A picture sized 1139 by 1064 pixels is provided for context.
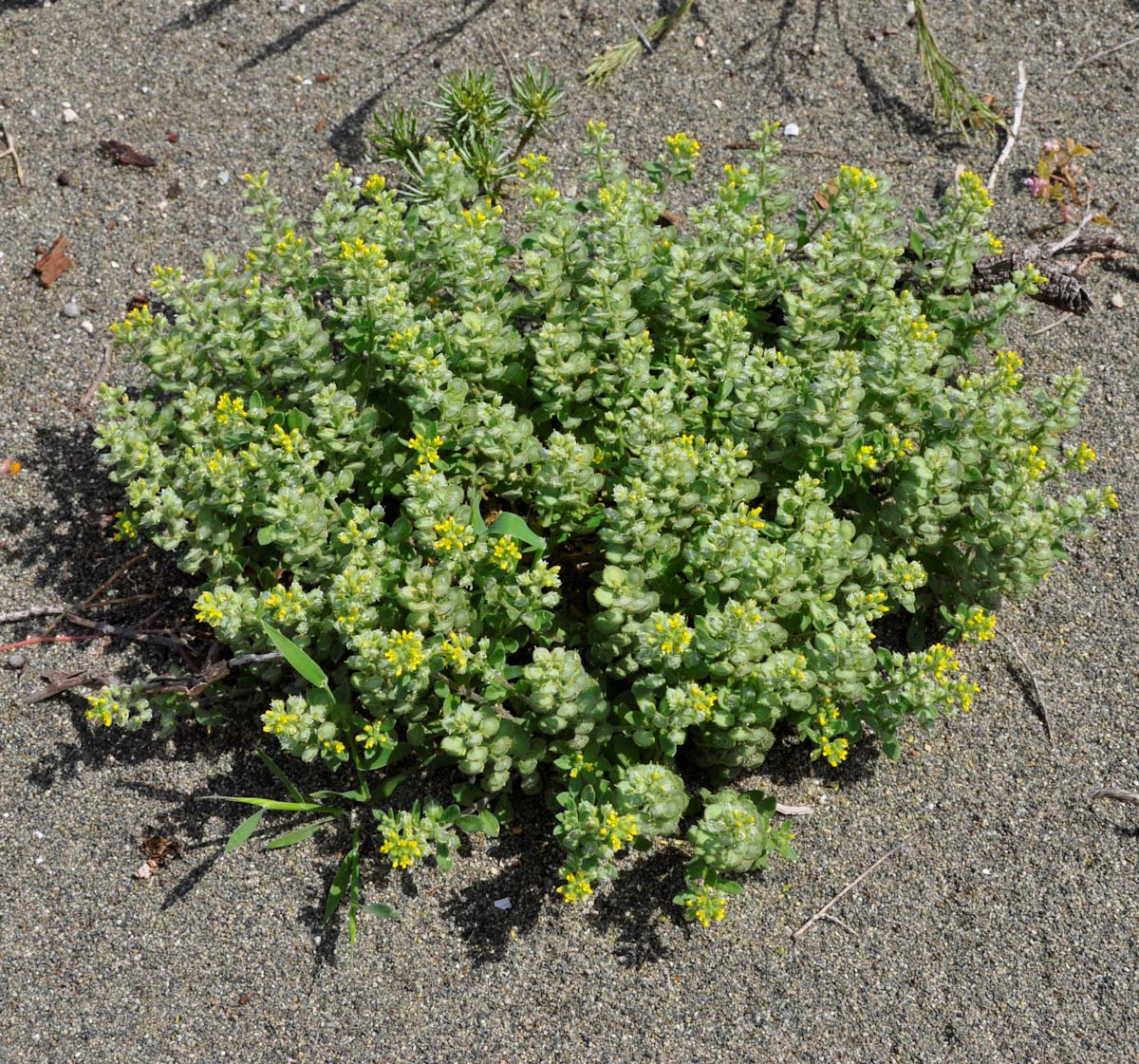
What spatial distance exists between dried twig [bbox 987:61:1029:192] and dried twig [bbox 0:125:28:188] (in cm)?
425

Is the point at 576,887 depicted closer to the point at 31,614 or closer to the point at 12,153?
the point at 31,614

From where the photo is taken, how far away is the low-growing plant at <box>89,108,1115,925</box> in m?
3.17

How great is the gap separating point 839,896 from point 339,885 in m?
1.65

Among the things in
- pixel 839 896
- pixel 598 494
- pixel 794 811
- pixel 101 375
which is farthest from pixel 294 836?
pixel 101 375

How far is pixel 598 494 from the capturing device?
3729mm

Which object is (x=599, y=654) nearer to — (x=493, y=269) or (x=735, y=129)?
(x=493, y=269)

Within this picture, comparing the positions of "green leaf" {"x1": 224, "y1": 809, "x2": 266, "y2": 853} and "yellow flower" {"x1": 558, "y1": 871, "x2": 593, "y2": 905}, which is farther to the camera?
"green leaf" {"x1": 224, "y1": 809, "x2": 266, "y2": 853}

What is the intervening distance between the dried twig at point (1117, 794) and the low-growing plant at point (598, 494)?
0.77 metres

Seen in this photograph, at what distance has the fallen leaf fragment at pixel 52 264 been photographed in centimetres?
461

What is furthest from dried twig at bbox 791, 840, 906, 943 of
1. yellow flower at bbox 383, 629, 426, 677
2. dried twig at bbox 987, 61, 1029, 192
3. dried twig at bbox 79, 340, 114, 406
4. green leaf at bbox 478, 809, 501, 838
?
dried twig at bbox 79, 340, 114, 406

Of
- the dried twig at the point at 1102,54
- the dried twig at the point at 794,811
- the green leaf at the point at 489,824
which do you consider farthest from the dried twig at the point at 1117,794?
the dried twig at the point at 1102,54

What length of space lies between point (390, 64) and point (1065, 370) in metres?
3.28

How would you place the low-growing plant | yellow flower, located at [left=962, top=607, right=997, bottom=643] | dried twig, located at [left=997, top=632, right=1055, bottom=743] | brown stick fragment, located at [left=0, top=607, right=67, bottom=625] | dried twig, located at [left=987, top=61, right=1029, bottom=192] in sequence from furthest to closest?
dried twig, located at [left=987, top=61, right=1029, bottom=192] → brown stick fragment, located at [left=0, top=607, right=67, bottom=625] → dried twig, located at [left=997, top=632, right=1055, bottom=743] → yellow flower, located at [left=962, top=607, right=997, bottom=643] → the low-growing plant

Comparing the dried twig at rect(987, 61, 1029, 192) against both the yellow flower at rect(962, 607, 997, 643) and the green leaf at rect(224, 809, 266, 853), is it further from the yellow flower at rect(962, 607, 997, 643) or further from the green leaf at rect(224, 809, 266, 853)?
the green leaf at rect(224, 809, 266, 853)
